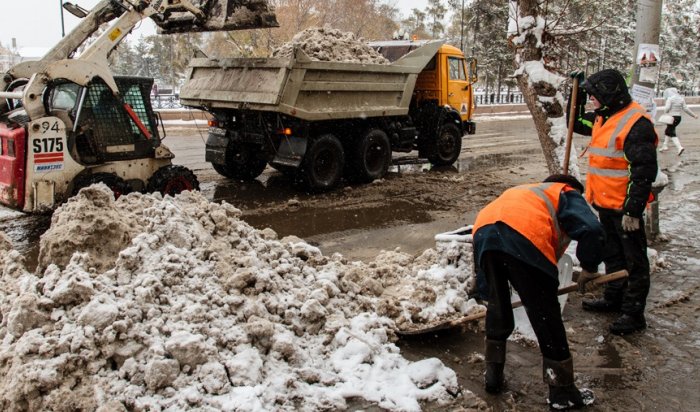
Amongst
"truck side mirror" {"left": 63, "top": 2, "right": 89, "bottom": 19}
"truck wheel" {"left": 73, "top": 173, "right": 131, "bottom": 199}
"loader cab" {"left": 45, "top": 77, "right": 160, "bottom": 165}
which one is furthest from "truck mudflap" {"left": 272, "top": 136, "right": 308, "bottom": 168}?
"truck side mirror" {"left": 63, "top": 2, "right": 89, "bottom": 19}

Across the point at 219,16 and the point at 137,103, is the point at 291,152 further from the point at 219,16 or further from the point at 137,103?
the point at 137,103

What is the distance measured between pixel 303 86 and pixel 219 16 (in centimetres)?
158

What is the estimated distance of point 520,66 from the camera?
6566mm

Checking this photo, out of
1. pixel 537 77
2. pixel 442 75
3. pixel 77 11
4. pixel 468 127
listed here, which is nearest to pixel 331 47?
pixel 442 75

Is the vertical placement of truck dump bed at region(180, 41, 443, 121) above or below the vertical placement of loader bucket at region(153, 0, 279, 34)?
below

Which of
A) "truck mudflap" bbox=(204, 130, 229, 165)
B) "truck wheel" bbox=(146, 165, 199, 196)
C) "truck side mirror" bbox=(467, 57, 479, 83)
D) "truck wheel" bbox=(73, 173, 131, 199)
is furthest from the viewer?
"truck side mirror" bbox=(467, 57, 479, 83)

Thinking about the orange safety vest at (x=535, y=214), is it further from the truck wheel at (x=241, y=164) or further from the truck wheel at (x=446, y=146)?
the truck wheel at (x=446, y=146)

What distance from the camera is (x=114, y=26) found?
7719mm

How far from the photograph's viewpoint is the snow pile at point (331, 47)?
9617mm

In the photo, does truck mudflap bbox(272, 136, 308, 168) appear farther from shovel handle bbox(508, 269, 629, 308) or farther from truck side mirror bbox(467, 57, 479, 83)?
shovel handle bbox(508, 269, 629, 308)

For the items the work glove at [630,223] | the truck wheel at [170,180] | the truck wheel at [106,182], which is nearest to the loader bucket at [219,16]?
the truck wheel at [170,180]

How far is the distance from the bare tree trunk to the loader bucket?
12.9ft

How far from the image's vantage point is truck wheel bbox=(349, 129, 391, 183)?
10.2 m

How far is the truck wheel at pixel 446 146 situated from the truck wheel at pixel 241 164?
3.82m
